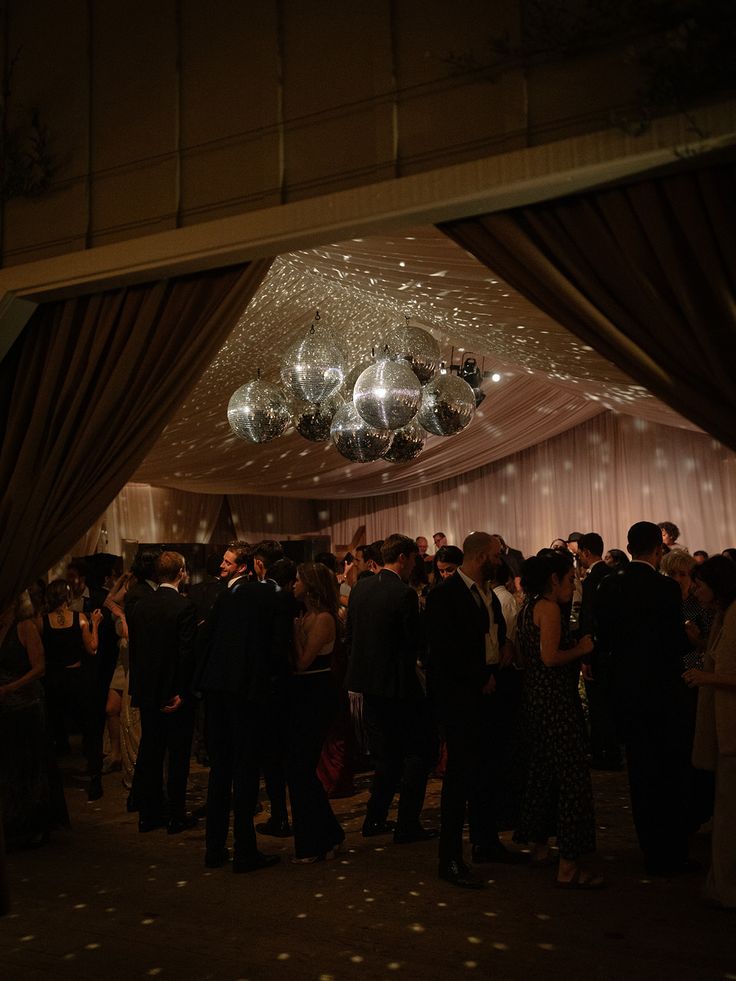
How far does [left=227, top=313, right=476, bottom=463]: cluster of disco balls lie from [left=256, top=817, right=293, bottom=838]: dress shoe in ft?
7.64

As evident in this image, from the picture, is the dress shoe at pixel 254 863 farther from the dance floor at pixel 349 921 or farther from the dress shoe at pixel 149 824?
the dress shoe at pixel 149 824

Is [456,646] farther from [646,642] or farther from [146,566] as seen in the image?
[146,566]

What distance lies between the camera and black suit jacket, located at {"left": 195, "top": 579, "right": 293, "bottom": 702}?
4.60 meters

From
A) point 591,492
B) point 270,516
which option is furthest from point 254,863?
point 270,516

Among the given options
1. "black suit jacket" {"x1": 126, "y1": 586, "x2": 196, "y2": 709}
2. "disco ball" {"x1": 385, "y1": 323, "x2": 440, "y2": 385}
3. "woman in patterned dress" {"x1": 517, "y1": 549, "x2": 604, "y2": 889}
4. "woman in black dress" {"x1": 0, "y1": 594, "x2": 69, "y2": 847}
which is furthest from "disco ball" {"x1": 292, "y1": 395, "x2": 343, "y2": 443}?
"woman in patterned dress" {"x1": 517, "y1": 549, "x2": 604, "y2": 889}

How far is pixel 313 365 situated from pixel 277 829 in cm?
272

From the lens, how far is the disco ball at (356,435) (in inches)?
245

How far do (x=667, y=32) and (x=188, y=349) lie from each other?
85.4 inches

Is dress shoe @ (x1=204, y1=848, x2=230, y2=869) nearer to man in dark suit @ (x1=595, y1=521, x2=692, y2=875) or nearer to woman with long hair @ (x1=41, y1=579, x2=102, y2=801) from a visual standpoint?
woman with long hair @ (x1=41, y1=579, x2=102, y2=801)

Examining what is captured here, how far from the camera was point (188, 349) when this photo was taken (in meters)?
4.09

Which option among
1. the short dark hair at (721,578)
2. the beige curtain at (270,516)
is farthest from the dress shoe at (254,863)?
the beige curtain at (270,516)

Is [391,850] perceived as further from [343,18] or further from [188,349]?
[343,18]

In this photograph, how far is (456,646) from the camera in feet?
13.9

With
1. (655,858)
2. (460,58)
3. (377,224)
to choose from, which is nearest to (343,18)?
(460,58)
